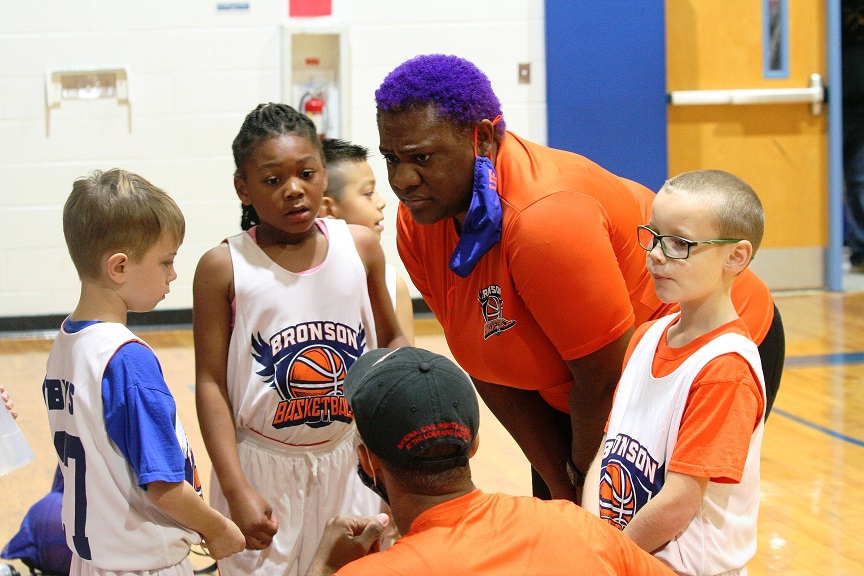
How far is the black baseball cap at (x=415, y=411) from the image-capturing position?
1289 mm

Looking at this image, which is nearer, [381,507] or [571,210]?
[571,210]

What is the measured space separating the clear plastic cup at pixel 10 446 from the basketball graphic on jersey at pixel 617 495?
1.04 metres

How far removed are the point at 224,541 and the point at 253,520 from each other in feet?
0.84

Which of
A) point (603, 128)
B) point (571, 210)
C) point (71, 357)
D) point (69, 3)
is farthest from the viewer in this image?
point (603, 128)

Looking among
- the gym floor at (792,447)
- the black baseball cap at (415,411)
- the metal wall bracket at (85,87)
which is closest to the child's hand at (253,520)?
the black baseball cap at (415,411)

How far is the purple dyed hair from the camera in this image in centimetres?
182

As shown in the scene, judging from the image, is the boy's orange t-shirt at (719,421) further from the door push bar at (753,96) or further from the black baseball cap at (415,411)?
the door push bar at (753,96)

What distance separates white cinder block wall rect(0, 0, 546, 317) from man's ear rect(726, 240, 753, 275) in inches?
210

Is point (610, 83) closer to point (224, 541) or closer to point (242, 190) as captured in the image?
point (242, 190)

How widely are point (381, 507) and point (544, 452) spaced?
1.27 ft

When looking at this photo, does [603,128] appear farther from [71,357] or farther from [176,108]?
[71,357]

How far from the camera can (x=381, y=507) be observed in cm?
225

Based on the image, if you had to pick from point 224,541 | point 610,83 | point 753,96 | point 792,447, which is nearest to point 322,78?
point 610,83

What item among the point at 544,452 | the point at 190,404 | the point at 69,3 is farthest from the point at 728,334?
the point at 69,3
